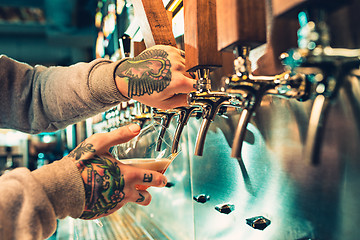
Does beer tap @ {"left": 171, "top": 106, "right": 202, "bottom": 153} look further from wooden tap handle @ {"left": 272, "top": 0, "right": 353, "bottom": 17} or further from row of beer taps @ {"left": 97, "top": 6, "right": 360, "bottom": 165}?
wooden tap handle @ {"left": 272, "top": 0, "right": 353, "bottom": 17}

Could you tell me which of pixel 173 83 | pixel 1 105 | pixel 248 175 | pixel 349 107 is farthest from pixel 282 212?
pixel 1 105

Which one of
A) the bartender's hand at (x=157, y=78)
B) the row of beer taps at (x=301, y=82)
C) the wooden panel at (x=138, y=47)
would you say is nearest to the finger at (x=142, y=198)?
the row of beer taps at (x=301, y=82)

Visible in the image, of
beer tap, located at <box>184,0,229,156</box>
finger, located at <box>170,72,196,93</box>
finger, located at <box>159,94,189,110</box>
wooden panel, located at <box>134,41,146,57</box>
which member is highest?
wooden panel, located at <box>134,41,146,57</box>

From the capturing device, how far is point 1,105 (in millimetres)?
1422

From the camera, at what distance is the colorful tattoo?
0.80m

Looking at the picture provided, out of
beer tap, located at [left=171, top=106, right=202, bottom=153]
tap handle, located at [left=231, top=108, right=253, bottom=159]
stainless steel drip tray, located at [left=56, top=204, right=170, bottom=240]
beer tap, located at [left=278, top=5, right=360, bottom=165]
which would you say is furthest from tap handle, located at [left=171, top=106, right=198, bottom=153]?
stainless steel drip tray, located at [left=56, top=204, right=170, bottom=240]

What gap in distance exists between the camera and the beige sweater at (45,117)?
2.43ft

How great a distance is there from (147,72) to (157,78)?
2.1 inches

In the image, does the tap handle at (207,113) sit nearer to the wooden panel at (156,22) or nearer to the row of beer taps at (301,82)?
the row of beer taps at (301,82)

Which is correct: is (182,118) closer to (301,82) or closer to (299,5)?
(301,82)

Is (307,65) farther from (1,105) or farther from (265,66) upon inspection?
(1,105)

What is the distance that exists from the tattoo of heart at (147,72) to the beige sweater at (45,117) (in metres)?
0.07

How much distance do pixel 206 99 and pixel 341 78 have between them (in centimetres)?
32

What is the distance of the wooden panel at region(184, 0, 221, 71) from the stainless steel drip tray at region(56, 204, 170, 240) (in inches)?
38.7
